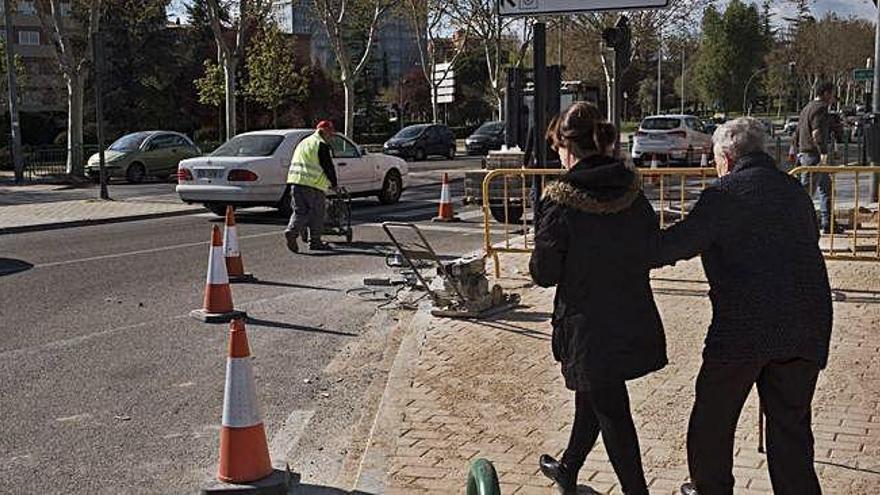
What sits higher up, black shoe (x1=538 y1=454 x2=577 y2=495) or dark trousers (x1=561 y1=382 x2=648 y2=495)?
dark trousers (x1=561 y1=382 x2=648 y2=495)

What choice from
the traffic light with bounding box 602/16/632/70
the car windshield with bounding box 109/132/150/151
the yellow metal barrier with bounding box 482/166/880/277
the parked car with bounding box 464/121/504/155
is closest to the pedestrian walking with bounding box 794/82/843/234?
the yellow metal barrier with bounding box 482/166/880/277

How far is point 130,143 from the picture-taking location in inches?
1166

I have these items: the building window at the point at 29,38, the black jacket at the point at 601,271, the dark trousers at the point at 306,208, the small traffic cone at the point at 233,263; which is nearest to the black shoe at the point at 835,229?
the dark trousers at the point at 306,208

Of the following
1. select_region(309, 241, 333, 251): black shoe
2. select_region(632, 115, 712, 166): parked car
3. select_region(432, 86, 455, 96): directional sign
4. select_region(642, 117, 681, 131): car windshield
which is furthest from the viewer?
select_region(432, 86, 455, 96): directional sign

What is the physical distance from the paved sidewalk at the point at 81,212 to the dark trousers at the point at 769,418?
1478 cm

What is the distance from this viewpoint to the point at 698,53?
86.8m

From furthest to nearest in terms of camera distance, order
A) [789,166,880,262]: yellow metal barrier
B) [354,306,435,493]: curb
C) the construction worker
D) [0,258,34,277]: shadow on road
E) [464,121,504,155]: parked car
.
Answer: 1. [464,121,504,155]: parked car
2. the construction worker
3. [0,258,34,277]: shadow on road
4. [789,166,880,262]: yellow metal barrier
5. [354,306,435,493]: curb

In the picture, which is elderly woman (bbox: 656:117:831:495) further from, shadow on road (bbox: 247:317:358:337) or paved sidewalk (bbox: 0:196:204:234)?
paved sidewalk (bbox: 0:196:204:234)

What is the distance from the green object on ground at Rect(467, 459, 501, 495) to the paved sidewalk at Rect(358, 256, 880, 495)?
1.97 metres

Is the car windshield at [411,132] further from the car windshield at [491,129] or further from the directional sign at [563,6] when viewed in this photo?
the directional sign at [563,6]

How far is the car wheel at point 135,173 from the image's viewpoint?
28855mm

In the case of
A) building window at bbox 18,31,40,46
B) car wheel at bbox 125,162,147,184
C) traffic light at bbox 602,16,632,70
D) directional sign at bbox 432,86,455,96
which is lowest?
car wheel at bbox 125,162,147,184

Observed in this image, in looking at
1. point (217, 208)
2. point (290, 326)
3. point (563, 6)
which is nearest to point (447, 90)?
point (217, 208)

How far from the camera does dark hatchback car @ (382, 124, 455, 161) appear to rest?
4156cm
